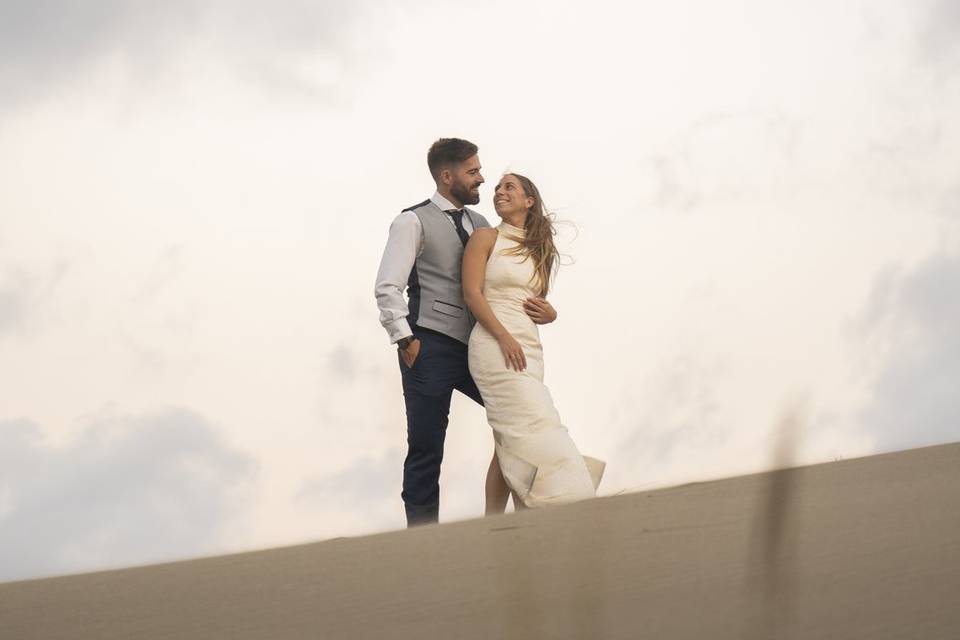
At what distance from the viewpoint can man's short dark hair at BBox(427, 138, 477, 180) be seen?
5.21 metres

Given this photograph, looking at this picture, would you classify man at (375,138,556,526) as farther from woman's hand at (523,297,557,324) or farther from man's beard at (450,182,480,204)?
man's beard at (450,182,480,204)

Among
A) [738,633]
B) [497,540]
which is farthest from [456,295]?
[738,633]

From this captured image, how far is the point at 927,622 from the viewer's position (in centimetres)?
198

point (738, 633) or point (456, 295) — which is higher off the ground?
point (456, 295)

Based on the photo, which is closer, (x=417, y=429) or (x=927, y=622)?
(x=927, y=622)

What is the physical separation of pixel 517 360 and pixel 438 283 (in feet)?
1.72

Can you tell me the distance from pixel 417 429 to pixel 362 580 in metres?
2.25

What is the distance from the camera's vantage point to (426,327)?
4.95 m

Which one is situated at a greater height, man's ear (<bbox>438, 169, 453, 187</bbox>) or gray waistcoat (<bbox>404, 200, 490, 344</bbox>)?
man's ear (<bbox>438, 169, 453, 187</bbox>)

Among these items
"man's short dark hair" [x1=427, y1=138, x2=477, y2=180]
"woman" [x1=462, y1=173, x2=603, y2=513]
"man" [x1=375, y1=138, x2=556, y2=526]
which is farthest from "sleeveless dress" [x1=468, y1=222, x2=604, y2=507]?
"man's short dark hair" [x1=427, y1=138, x2=477, y2=180]

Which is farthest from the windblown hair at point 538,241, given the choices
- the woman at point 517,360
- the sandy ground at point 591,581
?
the sandy ground at point 591,581

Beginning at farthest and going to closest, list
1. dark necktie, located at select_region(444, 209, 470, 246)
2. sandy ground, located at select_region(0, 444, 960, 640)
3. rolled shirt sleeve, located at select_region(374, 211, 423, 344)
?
dark necktie, located at select_region(444, 209, 470, 246) < rolled shirt sleeve, located at select_region(374, 211, 423, 344) < sandy ground, located at select_region(0, 444, 960, 640)

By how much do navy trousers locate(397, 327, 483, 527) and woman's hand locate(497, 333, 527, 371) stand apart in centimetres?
30

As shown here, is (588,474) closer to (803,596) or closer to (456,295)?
(456,295)
